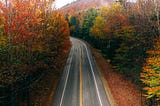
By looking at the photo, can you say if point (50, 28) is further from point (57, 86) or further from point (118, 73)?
point (118, 73)

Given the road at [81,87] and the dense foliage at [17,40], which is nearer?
the dense foliage at [17,40]

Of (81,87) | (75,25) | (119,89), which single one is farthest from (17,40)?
(75,25)

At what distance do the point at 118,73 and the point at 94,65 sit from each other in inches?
284

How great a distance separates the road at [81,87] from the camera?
32.6m

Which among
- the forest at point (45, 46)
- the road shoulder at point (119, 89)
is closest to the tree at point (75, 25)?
the forest at point (45, 46)

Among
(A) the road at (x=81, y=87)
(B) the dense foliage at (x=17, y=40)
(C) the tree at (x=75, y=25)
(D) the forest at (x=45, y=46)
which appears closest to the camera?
(B) the dense foliage at (x=17, y=40)

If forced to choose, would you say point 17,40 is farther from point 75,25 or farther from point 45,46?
point 75,25

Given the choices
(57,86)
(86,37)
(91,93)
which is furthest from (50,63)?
(86,37)

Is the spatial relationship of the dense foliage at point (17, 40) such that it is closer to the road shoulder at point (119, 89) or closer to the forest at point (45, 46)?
the forest at point (45, 46)

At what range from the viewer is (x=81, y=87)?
Answer: 38.2 meters

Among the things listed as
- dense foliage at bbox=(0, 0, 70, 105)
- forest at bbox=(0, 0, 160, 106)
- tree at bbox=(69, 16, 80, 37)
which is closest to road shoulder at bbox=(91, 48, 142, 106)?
→ forest at bbox=(0, 0, 160, 106)

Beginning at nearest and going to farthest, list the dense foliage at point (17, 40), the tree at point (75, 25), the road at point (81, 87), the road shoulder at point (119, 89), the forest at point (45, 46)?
the dense foliage at point (17, 40)
the forest at point (45, 46)
the road at point (81, 87)
the road shoulder at point (119, 89)
the tree at point (75, 25)

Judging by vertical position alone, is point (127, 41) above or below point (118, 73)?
above

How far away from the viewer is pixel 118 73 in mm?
46844
